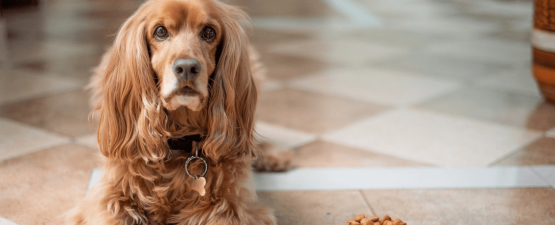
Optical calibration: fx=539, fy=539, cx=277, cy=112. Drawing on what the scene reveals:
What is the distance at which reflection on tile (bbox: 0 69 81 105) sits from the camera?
13.5ft

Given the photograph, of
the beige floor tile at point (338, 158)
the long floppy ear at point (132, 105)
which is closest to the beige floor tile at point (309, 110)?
the beige floor tile at point (338, 158)

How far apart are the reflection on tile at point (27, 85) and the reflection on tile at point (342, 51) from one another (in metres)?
2.45

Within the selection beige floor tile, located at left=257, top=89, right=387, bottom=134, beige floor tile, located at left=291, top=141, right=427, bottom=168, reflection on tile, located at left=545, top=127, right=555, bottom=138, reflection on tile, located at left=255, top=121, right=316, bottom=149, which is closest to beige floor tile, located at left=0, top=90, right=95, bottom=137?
reflection on tile, located at left=255, top=121, right=316, bottom=149

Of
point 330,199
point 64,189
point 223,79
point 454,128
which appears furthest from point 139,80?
point 454,128

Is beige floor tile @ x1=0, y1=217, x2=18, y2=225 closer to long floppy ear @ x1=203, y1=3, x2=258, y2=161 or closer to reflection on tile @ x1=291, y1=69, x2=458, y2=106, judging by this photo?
long floppy ear @ x1=203, y1=3, x2=258, y2=161

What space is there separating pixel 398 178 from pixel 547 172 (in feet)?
2.71

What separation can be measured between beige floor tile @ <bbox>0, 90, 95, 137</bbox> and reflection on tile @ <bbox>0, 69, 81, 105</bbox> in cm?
16

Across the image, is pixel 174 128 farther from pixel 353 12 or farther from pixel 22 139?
pixel 353 12

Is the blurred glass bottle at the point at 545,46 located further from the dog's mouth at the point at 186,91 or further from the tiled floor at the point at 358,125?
the dog's mouth at the point at 186,91

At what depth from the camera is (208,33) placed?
1995 millimetres

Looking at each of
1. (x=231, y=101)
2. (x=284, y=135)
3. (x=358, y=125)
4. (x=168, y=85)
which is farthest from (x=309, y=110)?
(x=168, y=85)

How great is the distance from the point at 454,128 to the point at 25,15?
690 cm

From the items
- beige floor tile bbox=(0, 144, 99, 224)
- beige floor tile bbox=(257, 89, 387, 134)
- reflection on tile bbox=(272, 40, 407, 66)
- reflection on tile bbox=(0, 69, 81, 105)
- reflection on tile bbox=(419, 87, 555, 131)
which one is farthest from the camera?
reflection on tile bbox=(272, 40, 407, 66)

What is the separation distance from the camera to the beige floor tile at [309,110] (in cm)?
374
